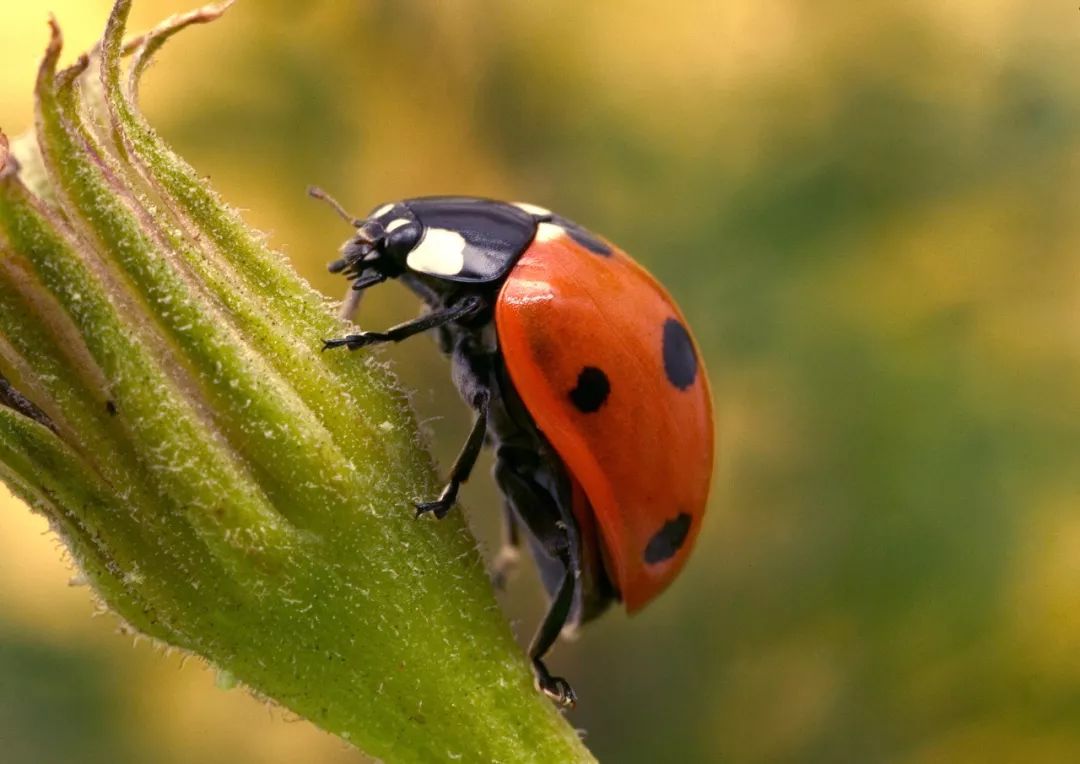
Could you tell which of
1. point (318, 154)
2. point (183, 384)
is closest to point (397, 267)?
point (183, 384)

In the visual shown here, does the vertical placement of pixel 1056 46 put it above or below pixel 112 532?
above

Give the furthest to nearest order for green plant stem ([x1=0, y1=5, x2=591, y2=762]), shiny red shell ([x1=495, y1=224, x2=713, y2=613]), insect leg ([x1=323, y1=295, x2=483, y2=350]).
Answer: shiny red shell ([x1=495, y1=224, x2=713, y2=613])
insect leg ([x1=323, y1=295, x2=483, y2=350])
green plant stem ([x1=0, y1=5, x2=591, y2=762])

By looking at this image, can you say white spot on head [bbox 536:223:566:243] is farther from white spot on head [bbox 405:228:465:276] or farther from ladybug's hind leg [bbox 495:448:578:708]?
ladybug's hind leg [bbox 495:448:578:708]

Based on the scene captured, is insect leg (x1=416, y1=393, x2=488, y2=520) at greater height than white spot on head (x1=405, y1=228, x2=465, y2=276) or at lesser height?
lesser

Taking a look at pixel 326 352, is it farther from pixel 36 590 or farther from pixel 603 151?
pixel 603 151

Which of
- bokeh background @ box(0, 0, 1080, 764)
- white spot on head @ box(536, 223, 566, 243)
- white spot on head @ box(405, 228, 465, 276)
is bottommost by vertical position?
bokeh background @ box(0, 0, 1080, 764)

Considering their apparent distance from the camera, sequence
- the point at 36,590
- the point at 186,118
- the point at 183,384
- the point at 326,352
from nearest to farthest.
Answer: the point at 183,384 → the point at 326,352 → the point at 36,590 → the point at 186,118

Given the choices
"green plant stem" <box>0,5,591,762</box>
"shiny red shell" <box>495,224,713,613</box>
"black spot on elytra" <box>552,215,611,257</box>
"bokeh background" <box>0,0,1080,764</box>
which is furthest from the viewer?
"bokeh background" <box>0,0,1080,764</box>

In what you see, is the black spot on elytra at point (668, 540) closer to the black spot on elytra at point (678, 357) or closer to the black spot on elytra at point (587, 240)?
the black spot on elytra at point (678, 357)

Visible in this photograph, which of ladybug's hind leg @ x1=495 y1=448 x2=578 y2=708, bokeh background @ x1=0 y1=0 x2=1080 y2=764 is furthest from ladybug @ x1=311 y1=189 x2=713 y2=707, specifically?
bokeh background @ x1=0 y1=0 x2=1080 y2=764
